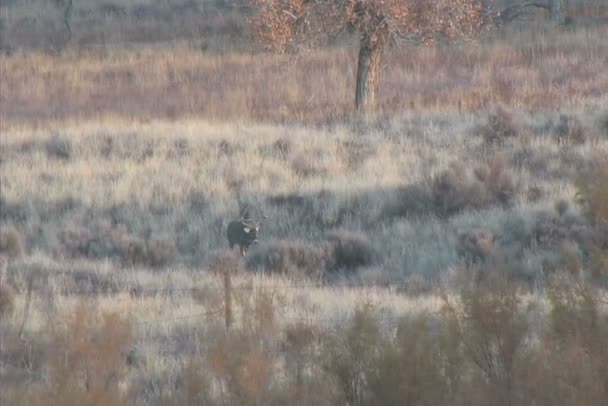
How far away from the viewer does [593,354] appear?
6.47 meters

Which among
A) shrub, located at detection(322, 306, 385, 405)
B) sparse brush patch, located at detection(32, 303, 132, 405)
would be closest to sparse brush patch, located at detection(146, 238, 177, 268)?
sparse brush patch, located at detection(32, 303, 132, 405)

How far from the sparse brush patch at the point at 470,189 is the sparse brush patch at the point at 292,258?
278 cm

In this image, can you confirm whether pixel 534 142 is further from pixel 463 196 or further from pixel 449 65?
pixel 449 65

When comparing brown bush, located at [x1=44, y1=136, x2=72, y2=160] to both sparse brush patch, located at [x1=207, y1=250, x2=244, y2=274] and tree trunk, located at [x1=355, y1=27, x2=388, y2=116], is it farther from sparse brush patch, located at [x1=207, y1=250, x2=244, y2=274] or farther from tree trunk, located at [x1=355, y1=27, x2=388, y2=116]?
sparse brush patch, located at [x1=207, y1=250, x2=244, y2=274]

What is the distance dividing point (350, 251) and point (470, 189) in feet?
9.21

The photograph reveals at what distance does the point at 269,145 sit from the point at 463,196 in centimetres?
A: 454

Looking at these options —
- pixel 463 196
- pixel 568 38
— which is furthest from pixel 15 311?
pixel 568 38

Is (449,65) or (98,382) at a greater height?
(98,382)

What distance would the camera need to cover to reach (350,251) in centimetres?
1592

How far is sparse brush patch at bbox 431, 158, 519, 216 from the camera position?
58.8ft

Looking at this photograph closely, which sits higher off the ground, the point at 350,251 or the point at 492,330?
the point at 492,330

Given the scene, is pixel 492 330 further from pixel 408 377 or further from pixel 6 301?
pixel 6 301

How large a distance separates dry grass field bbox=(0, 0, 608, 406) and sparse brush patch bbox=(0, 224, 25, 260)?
2.2 inches

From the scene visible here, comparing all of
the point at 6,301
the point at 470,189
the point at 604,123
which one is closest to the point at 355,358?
the point at 6,301
